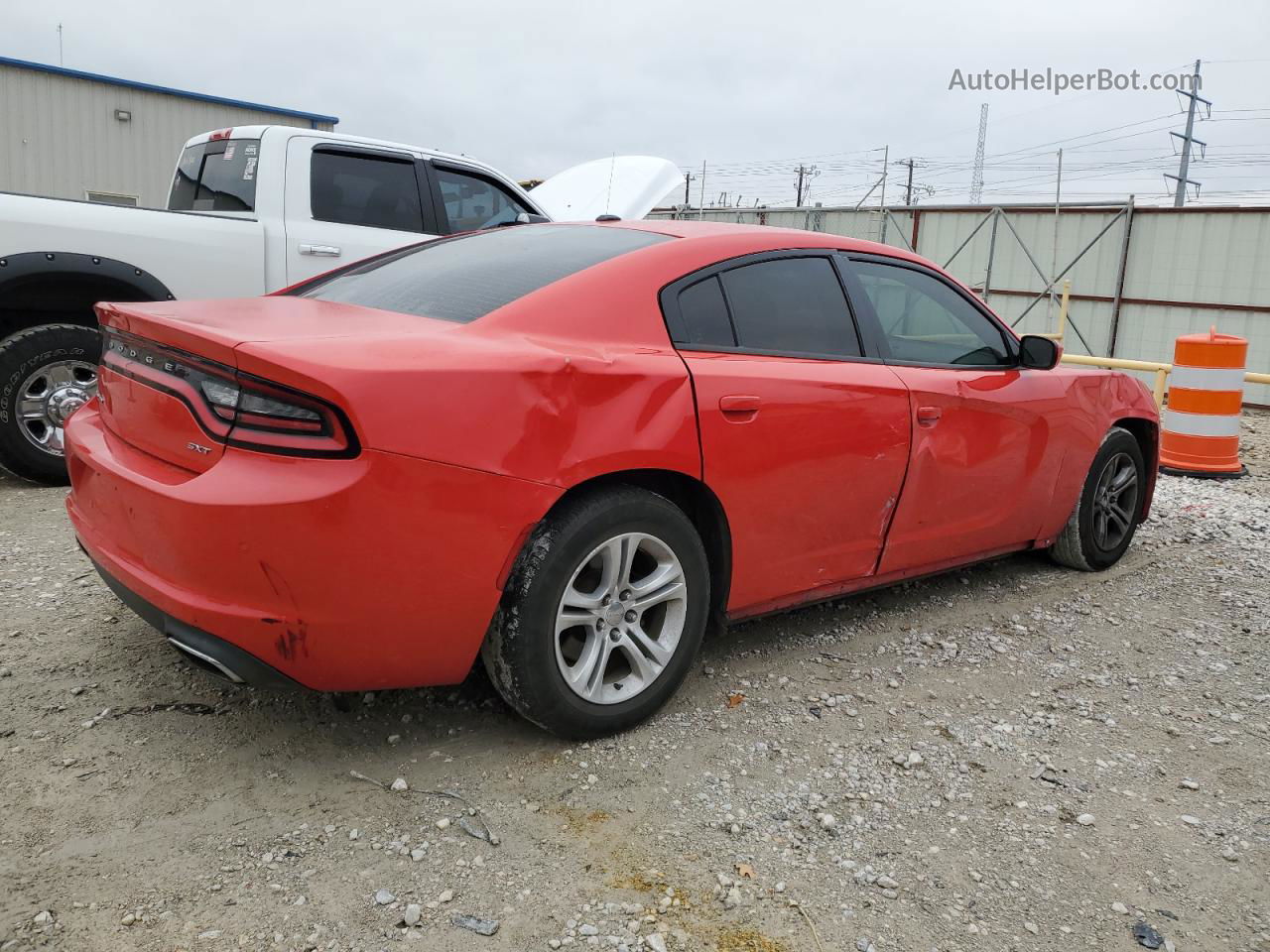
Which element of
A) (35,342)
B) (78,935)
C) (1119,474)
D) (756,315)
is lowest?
(78,935)

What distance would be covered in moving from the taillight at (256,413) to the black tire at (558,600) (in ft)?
1.96

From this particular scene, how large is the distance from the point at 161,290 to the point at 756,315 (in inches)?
144

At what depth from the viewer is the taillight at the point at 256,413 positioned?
2303 mm

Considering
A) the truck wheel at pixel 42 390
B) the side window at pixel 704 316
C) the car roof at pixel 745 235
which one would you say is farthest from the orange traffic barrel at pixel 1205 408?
the truck wheel at pixel 42 390

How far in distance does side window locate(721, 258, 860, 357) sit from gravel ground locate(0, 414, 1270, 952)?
45.2 inches

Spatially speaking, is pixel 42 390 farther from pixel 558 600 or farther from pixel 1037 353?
pixel 1037 353

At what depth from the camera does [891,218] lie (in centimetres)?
1897

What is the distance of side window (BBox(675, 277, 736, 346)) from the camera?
3.05 m

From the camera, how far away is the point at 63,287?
5285 millimetres

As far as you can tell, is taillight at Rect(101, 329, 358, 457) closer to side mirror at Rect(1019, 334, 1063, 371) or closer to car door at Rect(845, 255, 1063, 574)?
car door at Rect(845, 255, 1063, 574)

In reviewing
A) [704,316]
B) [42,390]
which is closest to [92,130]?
[42,390]

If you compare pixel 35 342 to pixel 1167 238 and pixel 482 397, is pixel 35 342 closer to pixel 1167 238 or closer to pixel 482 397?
pixel 482 397

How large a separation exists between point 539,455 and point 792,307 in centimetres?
126

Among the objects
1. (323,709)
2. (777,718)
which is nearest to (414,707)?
(323,709)
